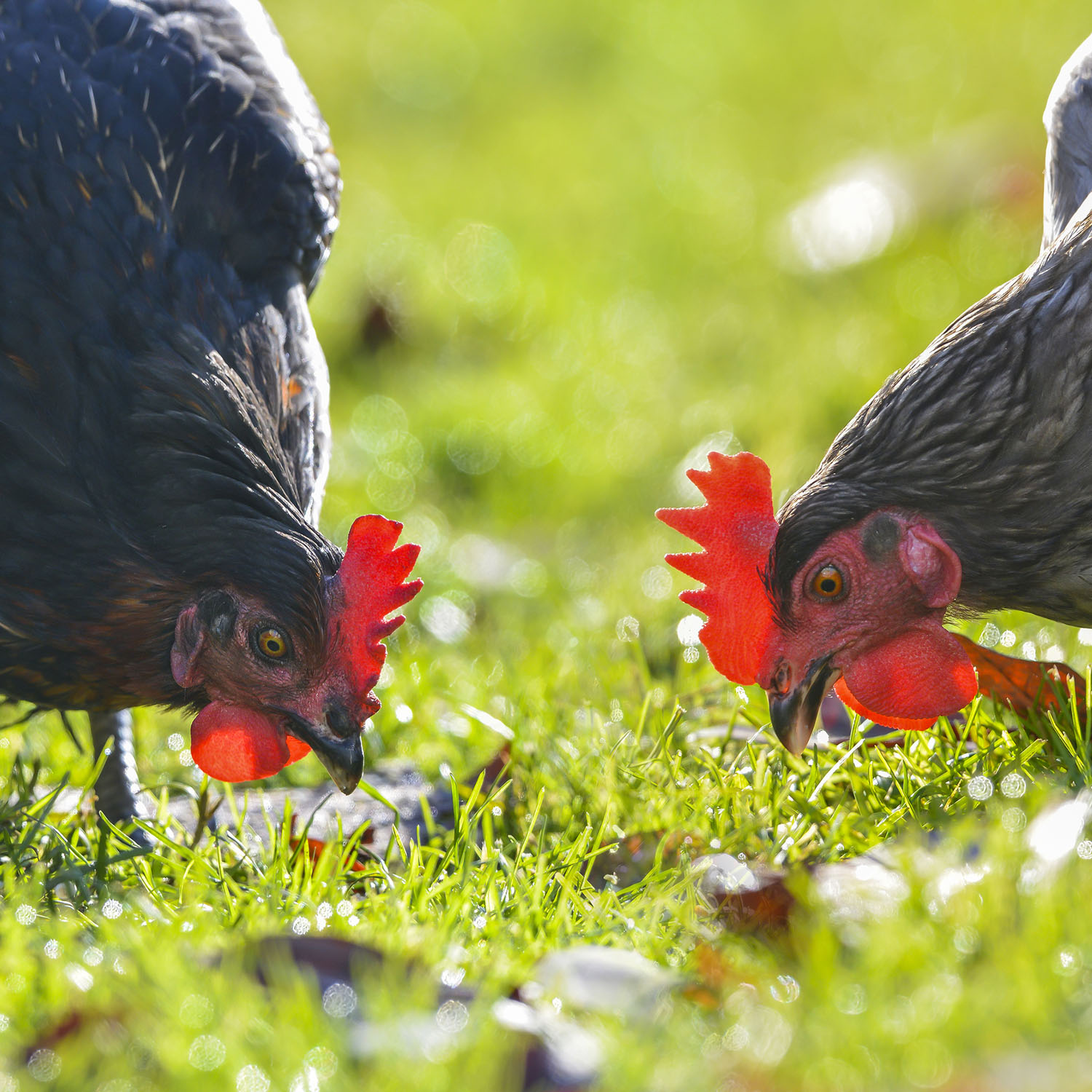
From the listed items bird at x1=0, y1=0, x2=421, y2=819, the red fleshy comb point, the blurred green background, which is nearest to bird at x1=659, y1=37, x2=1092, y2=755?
the red fleshy comb point

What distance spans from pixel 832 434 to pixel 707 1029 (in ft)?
14.3

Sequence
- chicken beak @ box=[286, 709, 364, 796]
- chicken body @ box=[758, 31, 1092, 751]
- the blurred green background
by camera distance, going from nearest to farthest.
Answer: chicken body @ box=[758, 31, 1092, 751]
chicken beak @ box=[286, 709, 364, 796]
the blurred green background

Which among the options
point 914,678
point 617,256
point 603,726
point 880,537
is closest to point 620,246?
point 617,256

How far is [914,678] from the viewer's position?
9.11 ft

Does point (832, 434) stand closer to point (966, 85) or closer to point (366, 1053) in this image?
point (366, 1053)

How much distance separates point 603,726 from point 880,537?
97 cm

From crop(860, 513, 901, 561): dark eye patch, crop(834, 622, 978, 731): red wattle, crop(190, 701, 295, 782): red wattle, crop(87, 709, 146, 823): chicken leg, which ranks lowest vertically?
crop(87, 709, 146, 823): chicken leg

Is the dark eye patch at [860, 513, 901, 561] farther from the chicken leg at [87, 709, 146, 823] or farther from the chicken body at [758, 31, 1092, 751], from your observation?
the chicken leg at [87, 709, 146, 823]

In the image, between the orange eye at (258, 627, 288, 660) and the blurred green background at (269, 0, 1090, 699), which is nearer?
the orange eye at (258, 627, 288, 660)

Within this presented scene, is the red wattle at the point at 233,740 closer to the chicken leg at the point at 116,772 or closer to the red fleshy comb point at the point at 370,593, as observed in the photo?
the red fleshy comb point at the point at 370,593

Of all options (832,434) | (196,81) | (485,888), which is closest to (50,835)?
(485,888)

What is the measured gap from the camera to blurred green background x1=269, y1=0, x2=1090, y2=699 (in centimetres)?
606

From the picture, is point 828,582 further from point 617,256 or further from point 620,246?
point 620,246

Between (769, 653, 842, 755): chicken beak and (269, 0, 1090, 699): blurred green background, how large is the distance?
46.9 inches
